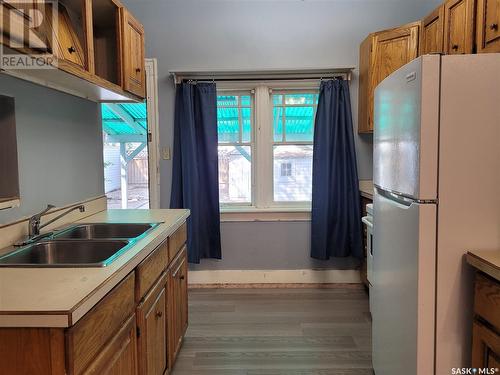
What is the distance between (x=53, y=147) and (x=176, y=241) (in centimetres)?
88

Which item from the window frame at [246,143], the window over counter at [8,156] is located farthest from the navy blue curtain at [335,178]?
the window over counter at [8,156]

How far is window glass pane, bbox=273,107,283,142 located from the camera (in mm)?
3521

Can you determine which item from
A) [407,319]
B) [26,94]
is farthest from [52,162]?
[407,319]

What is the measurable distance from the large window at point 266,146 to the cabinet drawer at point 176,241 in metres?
1.31

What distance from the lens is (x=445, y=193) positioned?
1334 mm

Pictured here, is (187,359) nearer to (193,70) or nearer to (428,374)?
(428,374)

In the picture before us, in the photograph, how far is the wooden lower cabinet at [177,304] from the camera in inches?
80.6

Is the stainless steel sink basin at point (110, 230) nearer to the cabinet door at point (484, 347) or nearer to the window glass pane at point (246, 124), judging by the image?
the cabinet door at point (484, 347)

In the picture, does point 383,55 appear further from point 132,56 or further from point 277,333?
point 277,333

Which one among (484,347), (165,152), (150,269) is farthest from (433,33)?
(150,269)

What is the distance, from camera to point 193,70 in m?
3.34

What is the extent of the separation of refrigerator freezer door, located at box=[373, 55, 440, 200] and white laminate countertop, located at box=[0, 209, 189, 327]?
→ 1.13 metres

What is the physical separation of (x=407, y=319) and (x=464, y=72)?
0.98 meters

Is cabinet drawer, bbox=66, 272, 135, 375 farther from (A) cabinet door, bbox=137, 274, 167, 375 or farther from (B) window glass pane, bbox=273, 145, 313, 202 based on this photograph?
(B) window glass pane, bbox=273, 145, 313, 202
